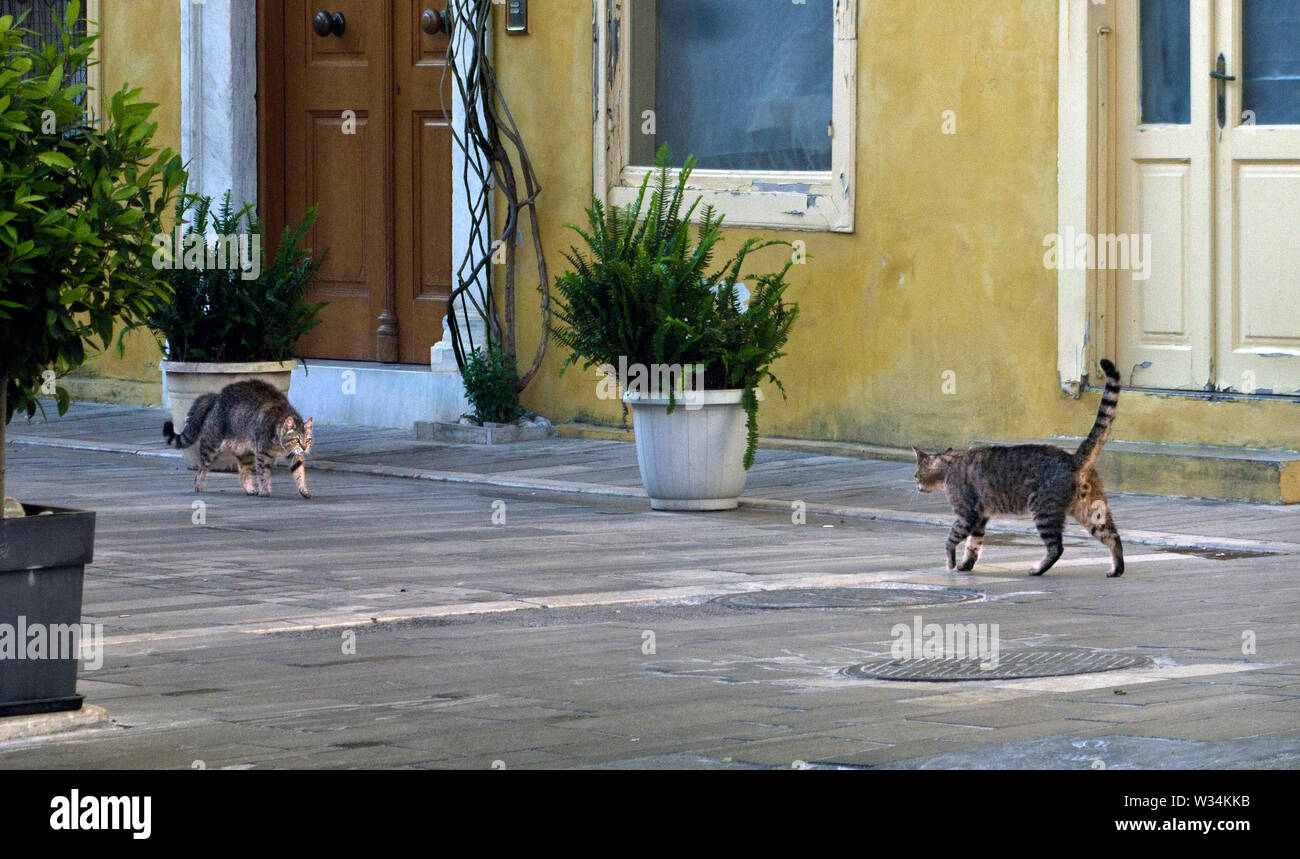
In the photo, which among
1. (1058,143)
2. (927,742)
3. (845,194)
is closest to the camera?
(927,742)

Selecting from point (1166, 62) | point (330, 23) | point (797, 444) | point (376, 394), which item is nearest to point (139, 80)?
point (330, 23)

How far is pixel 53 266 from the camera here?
598 cm

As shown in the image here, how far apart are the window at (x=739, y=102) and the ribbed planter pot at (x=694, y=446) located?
242 centimetres

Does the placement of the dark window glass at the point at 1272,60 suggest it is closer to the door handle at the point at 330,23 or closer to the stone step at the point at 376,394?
the stone step at the point at 376,394

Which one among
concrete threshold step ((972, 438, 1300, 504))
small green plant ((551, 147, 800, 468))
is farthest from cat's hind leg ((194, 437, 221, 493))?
concrete threshold step ((972, 438, 1300, 504))

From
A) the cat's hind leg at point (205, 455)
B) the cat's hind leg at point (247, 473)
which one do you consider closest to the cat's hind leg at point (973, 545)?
the cat's hind leg at point (247, 473)

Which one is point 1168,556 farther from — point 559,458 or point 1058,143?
point 559,458

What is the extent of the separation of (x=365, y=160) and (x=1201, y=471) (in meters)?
7.64

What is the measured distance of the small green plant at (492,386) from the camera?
14953 millimetres

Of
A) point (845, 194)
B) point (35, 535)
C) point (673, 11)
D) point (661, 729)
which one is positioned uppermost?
point (673, 11)

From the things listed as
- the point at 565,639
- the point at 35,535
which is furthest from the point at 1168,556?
the point at 35,535

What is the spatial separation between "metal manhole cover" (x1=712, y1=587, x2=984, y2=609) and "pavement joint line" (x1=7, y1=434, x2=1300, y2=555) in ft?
5.68

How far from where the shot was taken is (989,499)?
955 cm

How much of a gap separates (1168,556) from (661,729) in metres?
4.49
